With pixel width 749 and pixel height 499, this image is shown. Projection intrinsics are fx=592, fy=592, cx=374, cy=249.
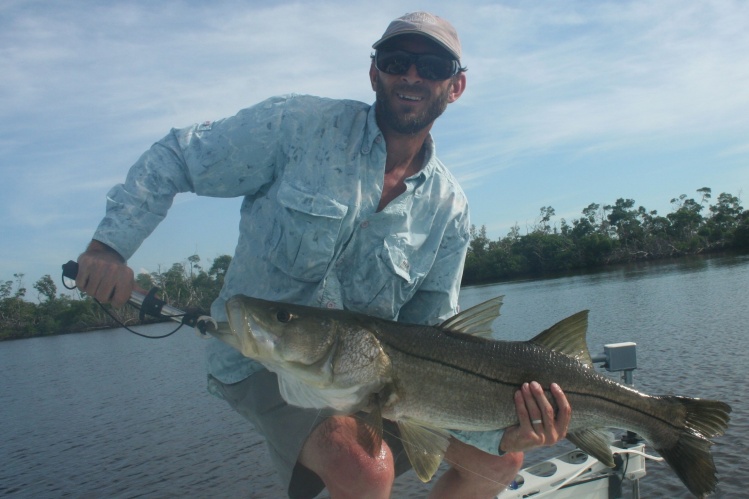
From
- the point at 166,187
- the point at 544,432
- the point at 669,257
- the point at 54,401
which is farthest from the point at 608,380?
the point at 669,257

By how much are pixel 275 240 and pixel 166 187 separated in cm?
73

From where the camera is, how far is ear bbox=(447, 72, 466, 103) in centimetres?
426

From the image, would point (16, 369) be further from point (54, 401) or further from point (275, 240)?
point (275, 240)

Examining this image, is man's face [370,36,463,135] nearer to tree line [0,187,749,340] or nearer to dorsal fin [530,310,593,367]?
dorsal fin [530,310,593,367]

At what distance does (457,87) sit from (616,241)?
89.2 m

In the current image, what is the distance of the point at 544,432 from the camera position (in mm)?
3293

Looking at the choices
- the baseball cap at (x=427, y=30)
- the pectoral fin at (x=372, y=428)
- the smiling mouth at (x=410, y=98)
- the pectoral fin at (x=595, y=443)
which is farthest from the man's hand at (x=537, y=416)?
the baseball cap at (x=427, y=30)

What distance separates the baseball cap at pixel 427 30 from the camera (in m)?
3.93

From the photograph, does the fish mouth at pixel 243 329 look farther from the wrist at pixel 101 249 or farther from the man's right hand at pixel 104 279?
the wrist at pixel 101 249

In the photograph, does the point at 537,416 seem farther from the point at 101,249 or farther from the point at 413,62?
the point at 101,249

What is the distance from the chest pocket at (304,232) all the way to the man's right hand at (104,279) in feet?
3.17

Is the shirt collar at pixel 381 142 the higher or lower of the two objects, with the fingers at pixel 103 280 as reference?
higher

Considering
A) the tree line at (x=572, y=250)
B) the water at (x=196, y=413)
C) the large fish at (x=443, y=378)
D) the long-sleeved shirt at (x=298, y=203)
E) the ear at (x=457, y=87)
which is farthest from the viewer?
the tree line at (x=572, y=250)

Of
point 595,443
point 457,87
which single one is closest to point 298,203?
point 457,87
